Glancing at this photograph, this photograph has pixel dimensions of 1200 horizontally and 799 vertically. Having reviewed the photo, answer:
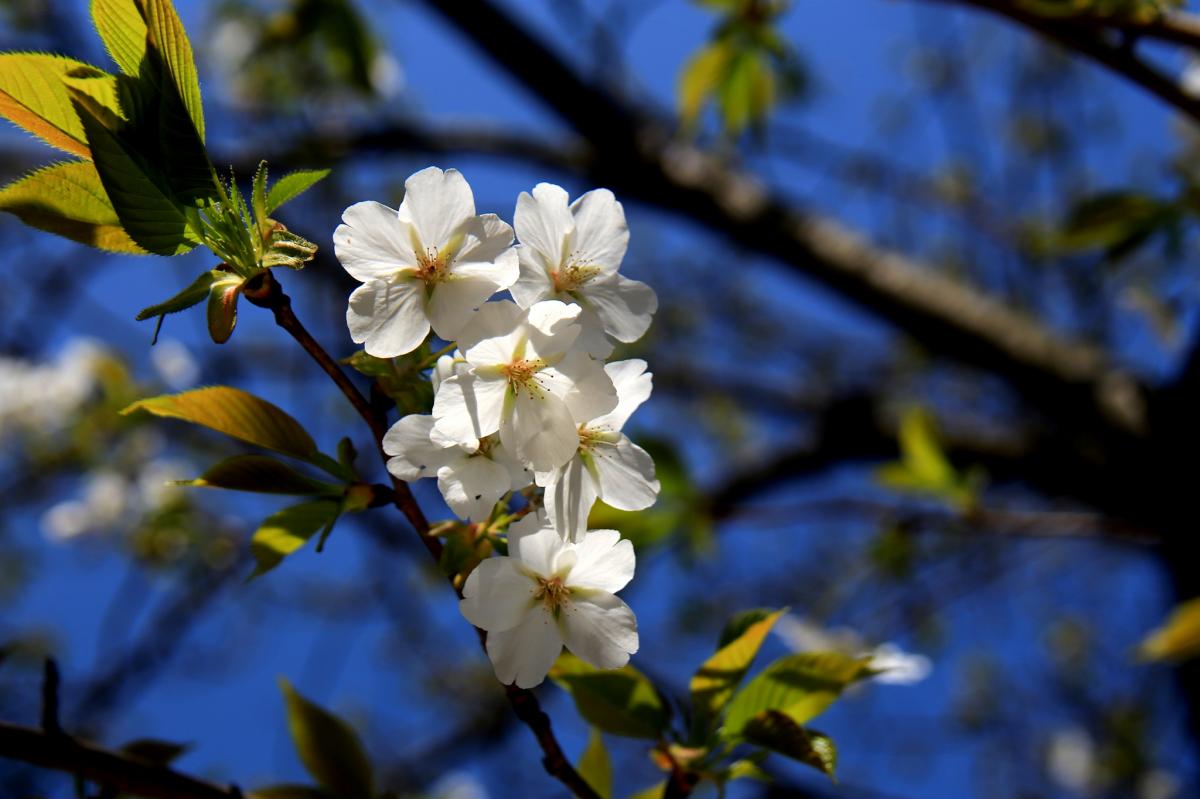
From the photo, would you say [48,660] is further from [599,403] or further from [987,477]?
[987,477]

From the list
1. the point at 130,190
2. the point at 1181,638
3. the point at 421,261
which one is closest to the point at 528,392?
the point at 421,261

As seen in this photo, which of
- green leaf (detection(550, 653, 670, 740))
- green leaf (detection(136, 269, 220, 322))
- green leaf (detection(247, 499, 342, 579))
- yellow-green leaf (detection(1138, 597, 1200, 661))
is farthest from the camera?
yellow-green leaf (detection(1138, 597, 1200, 661))

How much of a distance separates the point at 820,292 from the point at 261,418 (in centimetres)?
220

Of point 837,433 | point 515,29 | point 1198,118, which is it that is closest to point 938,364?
point 837,433

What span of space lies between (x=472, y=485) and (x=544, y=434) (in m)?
0.06

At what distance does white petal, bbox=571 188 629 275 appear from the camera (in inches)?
23.9

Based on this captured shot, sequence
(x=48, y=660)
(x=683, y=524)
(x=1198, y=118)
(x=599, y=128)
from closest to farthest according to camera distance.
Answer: (x=48, y=660) < (x=1198, y=118) < (x=683, y=524) < (x=599, y=128)

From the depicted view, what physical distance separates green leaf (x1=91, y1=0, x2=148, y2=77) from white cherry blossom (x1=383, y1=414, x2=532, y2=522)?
0.26 m

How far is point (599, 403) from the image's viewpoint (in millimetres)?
526

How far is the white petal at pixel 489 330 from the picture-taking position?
0.52 metres

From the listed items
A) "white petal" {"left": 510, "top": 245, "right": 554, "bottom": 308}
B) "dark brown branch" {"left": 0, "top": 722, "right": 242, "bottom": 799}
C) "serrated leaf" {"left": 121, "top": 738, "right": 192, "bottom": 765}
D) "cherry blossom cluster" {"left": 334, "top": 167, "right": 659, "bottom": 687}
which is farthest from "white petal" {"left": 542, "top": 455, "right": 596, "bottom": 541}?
"serrated leaf" {"left": 121, "top": 738, "right": 192, "bottom": 765}

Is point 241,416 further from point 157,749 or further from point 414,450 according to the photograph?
point 157,749

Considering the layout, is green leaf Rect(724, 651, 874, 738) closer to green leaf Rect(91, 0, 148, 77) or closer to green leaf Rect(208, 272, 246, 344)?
green leaf Rect(208, 272, 246, 344)

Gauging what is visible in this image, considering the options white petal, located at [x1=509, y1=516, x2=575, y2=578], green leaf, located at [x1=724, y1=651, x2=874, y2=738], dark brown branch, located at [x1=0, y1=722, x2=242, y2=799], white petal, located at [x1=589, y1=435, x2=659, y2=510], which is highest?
white petal, located at [x1=589, y1=435, x2=659, y2=510]
